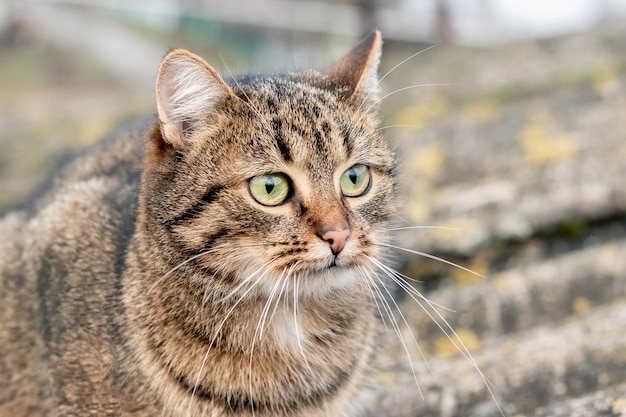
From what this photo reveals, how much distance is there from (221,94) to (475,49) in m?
2.84

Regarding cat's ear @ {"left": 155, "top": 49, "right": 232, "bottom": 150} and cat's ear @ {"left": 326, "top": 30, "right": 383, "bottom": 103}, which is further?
cat's ear @ {"left": 326, "top": 30, "right": 383, "bottom": 103}

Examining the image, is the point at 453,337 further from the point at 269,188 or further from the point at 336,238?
the point at 269,188

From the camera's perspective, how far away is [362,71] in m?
2.18

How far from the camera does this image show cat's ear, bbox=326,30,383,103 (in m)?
2.18

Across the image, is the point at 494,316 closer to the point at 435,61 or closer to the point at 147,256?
the point at 147,256

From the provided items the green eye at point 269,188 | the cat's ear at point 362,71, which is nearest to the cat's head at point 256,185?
the green eye at point 269,188

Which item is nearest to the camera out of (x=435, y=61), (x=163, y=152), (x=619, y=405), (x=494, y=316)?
(x=619, y=405)

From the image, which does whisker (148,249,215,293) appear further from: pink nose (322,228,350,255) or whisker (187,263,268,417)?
pink nose (322,228,350,255)

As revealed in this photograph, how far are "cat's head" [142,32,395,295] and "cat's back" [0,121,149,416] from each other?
197 mm

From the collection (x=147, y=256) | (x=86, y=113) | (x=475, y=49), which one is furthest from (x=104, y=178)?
(x=475, y=49)

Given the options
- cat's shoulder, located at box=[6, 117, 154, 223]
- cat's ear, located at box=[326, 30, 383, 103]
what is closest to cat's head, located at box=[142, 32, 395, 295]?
cat's ear, located at box=[326, 30, 383, 103]

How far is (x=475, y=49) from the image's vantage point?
4418mm

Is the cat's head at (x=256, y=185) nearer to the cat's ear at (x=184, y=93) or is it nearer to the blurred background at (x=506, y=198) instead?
the cat's ear at (x=184, y=93)

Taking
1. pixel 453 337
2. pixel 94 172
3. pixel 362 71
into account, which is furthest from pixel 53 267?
pixel 453 337
